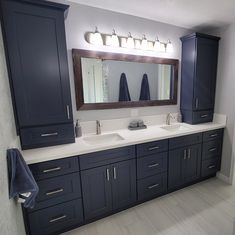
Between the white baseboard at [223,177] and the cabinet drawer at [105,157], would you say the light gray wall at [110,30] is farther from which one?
the white baseboard at [223,177]

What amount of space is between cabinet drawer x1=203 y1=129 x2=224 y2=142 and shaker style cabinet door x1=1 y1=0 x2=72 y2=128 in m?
1.98

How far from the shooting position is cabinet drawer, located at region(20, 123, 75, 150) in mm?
1490

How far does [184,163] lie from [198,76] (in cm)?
131

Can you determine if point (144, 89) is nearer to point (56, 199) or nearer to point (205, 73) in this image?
point (205, 73)

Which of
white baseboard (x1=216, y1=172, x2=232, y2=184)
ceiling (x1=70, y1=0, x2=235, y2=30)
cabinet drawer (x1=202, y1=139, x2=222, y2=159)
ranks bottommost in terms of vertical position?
white baseboard (x1=216, y1=172, x2=232, y2=184)

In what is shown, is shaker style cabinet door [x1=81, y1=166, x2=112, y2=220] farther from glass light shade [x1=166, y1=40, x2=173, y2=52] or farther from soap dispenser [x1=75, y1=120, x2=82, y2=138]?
glass light shade [x1=166, y1=40, x2=173, y2=52]

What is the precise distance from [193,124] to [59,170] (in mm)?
2054

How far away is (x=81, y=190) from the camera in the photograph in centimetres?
154

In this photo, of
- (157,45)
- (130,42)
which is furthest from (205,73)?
(130,42)

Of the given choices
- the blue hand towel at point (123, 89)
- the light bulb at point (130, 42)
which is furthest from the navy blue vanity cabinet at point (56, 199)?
the light bulb at point (130, 42)

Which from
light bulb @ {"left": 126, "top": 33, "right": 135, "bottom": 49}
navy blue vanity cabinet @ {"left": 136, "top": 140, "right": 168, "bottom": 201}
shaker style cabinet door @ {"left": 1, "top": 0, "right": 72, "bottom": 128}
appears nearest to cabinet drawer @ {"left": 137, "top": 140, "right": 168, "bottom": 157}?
navy blue vanity cabinet @ {"left": 136, "top": 140, "right": 168, "bottom": 201}

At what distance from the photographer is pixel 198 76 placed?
2.28 m

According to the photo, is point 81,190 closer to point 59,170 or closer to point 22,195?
point 59,170

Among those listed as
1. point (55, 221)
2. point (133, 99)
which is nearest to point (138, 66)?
point (133, 99)
